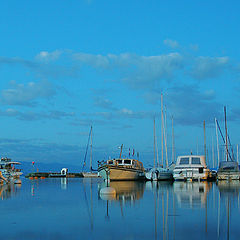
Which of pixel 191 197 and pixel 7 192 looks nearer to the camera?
pixel 191 197

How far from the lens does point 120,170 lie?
166 feet

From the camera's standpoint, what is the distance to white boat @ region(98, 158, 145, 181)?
5019 cm

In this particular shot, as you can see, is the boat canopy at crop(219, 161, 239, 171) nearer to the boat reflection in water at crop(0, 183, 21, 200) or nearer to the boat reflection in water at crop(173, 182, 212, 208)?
the boat reflection in water at crop(173, 182, 212, 208)

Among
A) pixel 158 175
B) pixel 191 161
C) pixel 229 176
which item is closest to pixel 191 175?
pixel 191 161

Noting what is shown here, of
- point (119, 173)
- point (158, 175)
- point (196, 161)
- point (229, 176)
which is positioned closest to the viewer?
point (196, 161)

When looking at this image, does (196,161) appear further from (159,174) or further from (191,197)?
(191,197)

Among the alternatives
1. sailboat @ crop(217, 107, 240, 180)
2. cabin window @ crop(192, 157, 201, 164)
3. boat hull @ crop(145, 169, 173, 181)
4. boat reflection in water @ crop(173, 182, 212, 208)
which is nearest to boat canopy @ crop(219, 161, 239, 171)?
sailboat @ crop(217, 107, 240, 180)

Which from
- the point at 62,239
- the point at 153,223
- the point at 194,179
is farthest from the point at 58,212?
the point at 194,179

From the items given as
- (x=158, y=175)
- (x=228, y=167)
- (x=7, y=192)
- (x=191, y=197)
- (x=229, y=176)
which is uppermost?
(x=228, y=167)

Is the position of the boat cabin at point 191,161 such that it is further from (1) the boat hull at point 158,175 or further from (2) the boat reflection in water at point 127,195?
(2) the boat reflection in water at point 127,195

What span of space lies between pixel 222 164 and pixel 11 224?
4617 cm

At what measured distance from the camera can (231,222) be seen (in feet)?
42.6

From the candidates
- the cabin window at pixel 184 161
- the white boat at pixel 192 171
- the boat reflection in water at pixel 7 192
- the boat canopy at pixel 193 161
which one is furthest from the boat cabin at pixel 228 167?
the boat reflection in water at pixel 7 192

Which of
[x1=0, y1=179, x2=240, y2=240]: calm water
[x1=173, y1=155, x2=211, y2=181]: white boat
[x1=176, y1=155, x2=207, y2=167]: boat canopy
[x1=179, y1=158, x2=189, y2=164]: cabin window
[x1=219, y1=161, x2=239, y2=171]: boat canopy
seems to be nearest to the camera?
[x1=0, y1=179, x2=240, y2=240]: calm water
